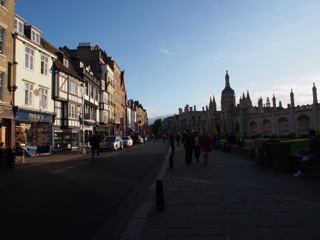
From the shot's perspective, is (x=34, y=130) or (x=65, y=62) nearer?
(x=34, y=130)

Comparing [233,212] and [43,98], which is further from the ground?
[43,98]

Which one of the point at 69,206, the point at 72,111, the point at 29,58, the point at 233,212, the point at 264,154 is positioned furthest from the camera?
the point at 72,111

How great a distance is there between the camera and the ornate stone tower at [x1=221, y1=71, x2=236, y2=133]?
4361 inches

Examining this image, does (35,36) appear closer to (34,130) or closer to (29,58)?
(29,58)

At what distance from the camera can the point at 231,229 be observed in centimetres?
549

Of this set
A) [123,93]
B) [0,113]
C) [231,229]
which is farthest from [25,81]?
[123,93]

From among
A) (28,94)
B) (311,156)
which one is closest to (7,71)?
(28,94)

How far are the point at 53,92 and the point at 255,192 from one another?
1076 inches

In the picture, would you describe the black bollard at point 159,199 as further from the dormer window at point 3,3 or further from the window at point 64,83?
the window at point 64,83

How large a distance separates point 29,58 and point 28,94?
3.07m

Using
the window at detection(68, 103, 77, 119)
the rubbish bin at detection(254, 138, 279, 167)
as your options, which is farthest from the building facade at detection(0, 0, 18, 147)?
the rubbish bin at detection(254, 138, 279, 167)

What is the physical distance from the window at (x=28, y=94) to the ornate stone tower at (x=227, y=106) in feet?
290

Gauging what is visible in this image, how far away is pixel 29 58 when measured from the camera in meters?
27.7

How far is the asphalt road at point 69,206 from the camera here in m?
5.72
